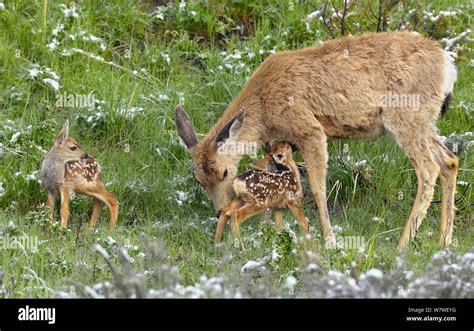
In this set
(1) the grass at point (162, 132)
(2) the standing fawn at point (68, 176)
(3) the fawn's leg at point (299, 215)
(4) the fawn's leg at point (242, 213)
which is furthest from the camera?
(2) the standing fawn at point (68, 176)

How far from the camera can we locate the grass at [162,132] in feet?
33.0

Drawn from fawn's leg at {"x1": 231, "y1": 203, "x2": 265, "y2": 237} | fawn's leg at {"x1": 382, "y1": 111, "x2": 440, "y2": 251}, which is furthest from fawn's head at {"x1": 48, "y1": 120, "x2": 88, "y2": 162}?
fawn's leg at {"x1": 382, "y1": 111, "x2": 440, "y2": 251}

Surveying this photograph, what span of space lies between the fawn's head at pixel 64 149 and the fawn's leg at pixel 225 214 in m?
1.60

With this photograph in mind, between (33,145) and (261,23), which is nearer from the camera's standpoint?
(33,145)

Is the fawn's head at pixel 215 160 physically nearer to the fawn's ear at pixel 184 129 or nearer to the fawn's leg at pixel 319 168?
the fawn's ear at pixel 184 129

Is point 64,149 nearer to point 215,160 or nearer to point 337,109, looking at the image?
point 215,160

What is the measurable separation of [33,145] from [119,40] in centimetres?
263

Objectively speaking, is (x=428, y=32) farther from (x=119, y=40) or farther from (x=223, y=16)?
(x=119, y=40)

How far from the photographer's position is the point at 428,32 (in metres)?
13.6

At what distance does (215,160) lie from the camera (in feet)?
36.6

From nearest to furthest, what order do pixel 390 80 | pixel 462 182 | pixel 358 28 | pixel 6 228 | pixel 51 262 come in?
1. pixel 51 262
2. pixel 6 228
3. pixel 390 80
4. pixel 462 182
5. pixel 358 28

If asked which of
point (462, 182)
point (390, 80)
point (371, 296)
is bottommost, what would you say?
point (371, 296)

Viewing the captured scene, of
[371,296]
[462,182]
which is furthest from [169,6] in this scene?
[371,296]

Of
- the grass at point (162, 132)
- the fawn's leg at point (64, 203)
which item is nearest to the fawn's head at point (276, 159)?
the grass at point (162, 132)
